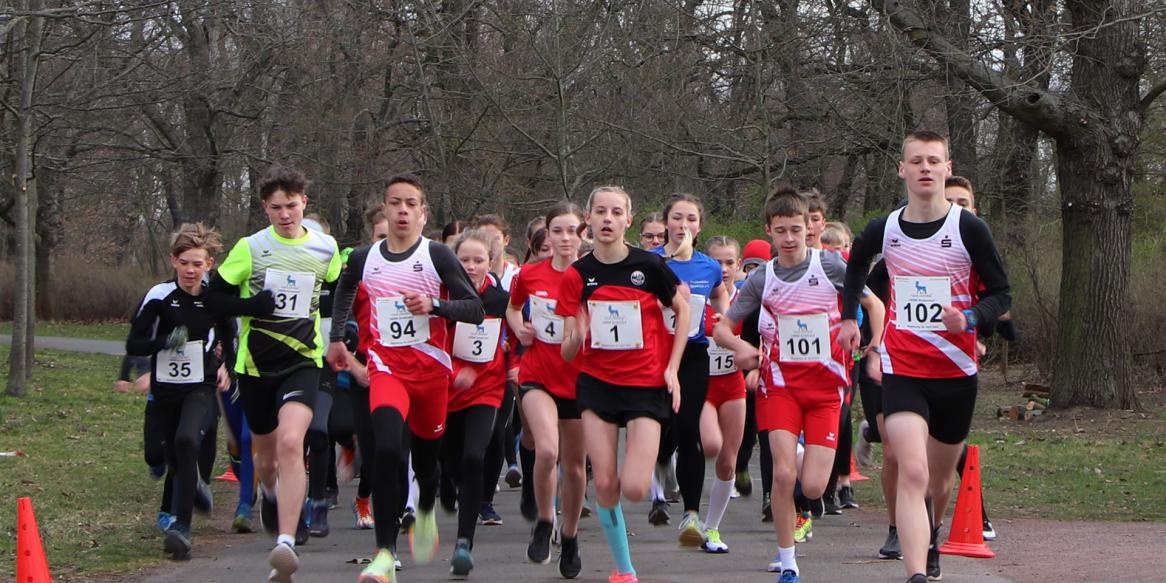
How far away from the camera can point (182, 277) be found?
845 centimetres

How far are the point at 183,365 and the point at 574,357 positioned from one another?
249cm

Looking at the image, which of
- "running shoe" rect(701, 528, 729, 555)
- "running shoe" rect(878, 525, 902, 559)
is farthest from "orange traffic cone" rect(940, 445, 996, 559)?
"running shoe" rect(701, 528, 729, 555)

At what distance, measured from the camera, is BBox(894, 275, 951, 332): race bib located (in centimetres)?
646

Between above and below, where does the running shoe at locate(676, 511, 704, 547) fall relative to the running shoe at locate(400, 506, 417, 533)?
above

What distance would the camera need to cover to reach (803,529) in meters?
8.63

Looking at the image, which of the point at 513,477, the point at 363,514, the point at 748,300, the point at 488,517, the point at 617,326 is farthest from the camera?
the point at 513,477

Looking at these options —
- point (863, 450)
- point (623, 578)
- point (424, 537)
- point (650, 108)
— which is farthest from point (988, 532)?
point (650, 108)

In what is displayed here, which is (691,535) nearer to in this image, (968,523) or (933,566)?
(933,566)

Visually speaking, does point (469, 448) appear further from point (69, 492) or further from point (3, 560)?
point (69, 492)

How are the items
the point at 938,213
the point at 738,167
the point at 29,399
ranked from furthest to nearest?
the point at 738,167 → the point at 29,399 → the point at 938,213

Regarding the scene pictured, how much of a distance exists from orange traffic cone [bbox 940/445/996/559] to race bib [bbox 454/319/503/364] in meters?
2.75

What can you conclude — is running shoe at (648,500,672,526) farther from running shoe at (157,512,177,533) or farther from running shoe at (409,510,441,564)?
running shoe at (157,512,177,533)

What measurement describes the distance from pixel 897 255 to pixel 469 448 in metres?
2.43

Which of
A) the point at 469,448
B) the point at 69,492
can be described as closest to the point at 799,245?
the point at 469,448
